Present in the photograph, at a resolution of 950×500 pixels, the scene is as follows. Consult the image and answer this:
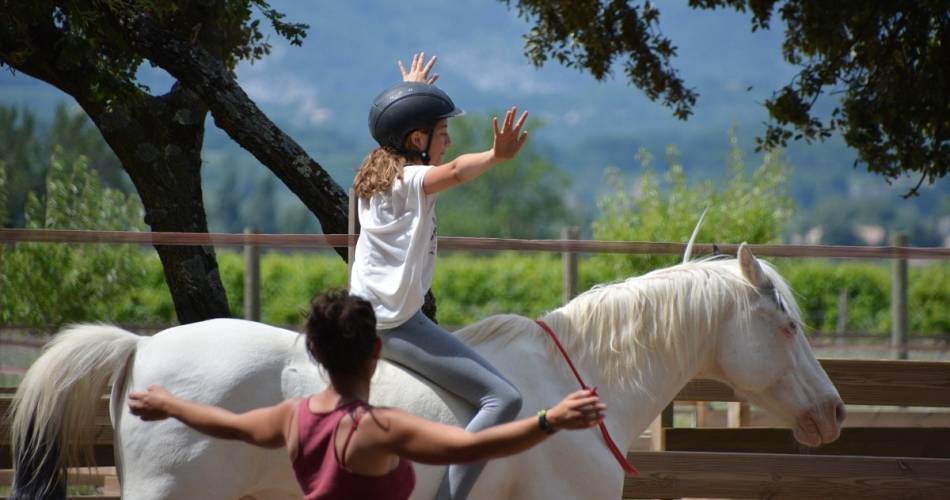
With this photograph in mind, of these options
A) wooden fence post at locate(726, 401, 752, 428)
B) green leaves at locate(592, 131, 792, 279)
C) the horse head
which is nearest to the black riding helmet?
the horse head

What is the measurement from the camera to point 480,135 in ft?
408

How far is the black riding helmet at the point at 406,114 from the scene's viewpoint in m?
3.83

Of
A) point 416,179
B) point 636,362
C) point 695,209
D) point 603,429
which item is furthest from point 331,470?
point 695,209

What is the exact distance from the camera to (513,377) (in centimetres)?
389

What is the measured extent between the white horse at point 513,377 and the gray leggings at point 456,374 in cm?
6

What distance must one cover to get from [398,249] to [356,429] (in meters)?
1.23

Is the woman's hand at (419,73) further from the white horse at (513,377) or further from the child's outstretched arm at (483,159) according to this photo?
the white horse at (513,377)

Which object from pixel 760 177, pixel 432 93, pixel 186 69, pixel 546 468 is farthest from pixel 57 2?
pixel 760 177

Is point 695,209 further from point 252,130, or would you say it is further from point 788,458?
point 252,130

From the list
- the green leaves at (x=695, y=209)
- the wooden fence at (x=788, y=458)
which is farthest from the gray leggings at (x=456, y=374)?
the green leaves at (x=695, y=209)

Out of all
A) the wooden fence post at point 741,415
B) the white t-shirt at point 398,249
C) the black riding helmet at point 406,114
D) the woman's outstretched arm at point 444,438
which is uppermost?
the black riding helmet at point 406,114

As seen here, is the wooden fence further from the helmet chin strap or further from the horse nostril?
the helmet chin strap

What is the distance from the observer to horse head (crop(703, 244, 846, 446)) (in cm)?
410

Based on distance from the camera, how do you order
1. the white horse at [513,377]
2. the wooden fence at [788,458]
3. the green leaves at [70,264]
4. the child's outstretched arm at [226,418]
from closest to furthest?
the child's outstretched arm at [226,418] → the white horse at [513,377] → the wooden fence at [788,458] → the green leaves at [70,264]
